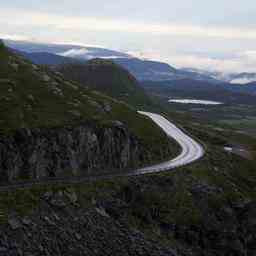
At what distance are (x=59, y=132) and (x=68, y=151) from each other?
4.24 m

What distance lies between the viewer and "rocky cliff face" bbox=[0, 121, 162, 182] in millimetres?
101438

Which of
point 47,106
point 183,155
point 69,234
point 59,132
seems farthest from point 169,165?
point 69,234

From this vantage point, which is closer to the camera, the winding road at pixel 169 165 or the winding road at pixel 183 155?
the winding road at pixel 169 165

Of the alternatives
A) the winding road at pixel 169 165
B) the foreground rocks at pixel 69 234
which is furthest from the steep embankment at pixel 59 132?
the foreground rocks at pixel 69 234

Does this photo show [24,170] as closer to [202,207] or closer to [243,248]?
[202,207]

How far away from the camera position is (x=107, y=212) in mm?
91812

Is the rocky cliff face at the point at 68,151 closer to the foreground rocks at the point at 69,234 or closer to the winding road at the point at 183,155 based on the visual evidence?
the winding road at the point at 183,155

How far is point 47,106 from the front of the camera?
417 ft

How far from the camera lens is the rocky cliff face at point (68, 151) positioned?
101438mm

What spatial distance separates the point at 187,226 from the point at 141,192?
10379mm

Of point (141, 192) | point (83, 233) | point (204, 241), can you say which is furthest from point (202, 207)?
point (83, 233)

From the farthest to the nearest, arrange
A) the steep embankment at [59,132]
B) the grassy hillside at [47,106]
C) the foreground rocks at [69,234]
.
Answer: the grassy hillside at [47,106] < the steep embankment at [59,132] < the foreground rocks at [69,234]

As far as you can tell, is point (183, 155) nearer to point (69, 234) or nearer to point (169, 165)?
point (169, 165)

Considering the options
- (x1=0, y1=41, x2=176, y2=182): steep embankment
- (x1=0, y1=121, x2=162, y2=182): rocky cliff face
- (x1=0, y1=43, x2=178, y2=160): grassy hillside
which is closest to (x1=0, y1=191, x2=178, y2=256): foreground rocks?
(x1=0, y1=121, x2=162, y2=182): rocky cliff face
